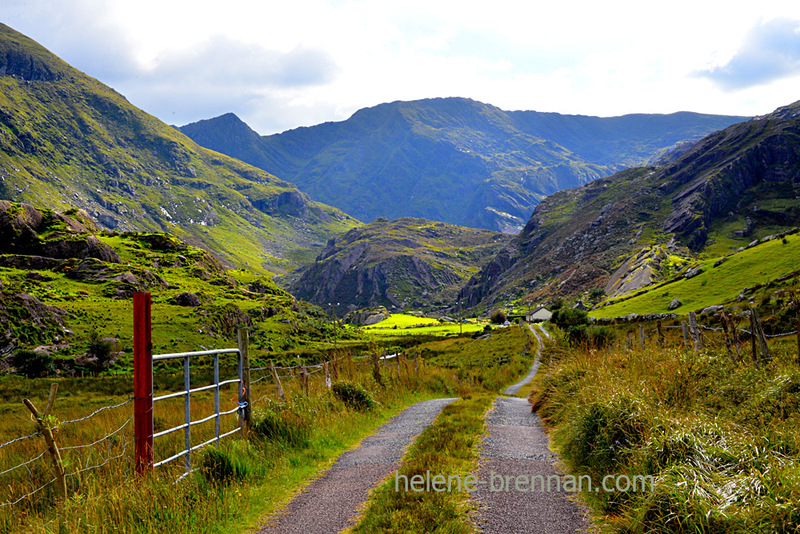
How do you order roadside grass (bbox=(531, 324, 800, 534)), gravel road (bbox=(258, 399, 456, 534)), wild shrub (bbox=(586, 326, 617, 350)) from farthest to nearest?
wild shrub (bbox=(586, 326, 617, 350))
gravel road (bbox=(258, 399, 456, 534))
roadside grass (bbox=(531, 324, 800, 534))

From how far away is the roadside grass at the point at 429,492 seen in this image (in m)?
6.23

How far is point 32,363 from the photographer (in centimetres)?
6250

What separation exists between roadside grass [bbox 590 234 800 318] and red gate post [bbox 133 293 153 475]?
71769mm

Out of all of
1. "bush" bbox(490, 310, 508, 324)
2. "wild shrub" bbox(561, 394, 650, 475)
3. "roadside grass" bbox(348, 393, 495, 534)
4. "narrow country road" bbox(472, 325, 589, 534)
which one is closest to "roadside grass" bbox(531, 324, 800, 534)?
"wild shrub" bbox(561, 394, 650, 475)

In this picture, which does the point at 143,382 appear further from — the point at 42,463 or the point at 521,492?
the point at 521,492

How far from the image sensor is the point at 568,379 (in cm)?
1439

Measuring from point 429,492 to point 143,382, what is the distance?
15.6ft

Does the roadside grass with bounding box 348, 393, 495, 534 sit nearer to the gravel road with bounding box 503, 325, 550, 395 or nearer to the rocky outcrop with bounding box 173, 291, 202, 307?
the gravel road with bounding box 503, 325, 550, 395

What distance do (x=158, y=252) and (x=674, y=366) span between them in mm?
158983

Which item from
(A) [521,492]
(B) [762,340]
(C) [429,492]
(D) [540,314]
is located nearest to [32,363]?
(C) [429,492]

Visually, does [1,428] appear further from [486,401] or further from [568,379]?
[568,379]

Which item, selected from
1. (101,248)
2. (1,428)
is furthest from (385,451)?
(101,248)

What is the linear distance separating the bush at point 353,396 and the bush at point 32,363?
209ft

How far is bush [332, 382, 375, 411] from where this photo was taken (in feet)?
53.5
